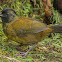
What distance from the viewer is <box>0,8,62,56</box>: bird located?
12.2 ft

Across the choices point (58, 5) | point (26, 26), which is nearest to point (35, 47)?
point (26, 26)

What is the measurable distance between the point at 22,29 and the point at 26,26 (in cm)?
13

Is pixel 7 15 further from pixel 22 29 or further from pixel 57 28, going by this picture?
pixel 57 28

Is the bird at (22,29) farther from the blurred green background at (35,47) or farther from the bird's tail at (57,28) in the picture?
the blurred green background at (35,47)

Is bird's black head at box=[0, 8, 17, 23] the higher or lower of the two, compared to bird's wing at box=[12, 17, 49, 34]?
higher

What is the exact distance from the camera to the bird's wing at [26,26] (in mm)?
3734

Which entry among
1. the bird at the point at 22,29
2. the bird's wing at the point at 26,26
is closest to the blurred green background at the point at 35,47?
the bird at the point at 22,29

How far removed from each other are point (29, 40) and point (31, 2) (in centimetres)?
263

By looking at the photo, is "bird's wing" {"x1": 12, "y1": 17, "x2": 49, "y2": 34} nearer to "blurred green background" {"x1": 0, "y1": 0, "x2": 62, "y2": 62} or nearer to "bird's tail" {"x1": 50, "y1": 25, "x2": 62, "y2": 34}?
"bird's tail" {"x1": 50, "y1": 25, "x2": 62, "y2": 34}

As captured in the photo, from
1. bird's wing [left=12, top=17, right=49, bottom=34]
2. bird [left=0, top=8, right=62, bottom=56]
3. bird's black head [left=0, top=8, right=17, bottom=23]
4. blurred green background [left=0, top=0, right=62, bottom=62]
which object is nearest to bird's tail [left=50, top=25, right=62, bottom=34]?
bird [left=0, top=8, right=62, bottom=56]

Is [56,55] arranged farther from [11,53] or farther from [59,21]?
[59,21]

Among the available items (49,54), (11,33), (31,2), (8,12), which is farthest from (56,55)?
(31,2)

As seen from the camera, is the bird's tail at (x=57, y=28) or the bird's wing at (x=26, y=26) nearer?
the bird's wing at (x=26, y=26)

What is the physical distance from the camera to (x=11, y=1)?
211 inches
